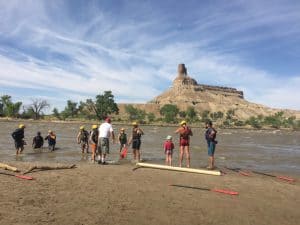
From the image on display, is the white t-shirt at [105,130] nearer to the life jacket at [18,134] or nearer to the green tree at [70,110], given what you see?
the life jacket at [18,134]

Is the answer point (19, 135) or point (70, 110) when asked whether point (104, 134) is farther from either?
point (70, 110)

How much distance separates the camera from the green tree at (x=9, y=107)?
12592 centimetres

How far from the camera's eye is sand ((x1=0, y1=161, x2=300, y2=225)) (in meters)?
8.20

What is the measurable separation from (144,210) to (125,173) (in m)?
4.72

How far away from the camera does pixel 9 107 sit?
12600cm

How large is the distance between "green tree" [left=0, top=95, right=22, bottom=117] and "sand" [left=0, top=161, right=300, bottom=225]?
120132 millimetres

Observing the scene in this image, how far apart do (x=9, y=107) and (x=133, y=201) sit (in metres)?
125

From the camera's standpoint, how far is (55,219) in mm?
7797

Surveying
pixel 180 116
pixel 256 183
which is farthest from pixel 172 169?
pixel 180 116

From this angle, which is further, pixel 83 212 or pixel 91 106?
pixel 91 106

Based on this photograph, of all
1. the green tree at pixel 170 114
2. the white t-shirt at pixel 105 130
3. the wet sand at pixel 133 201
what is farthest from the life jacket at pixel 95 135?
the green tree at pixel 170 114

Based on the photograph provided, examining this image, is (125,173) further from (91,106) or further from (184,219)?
(91,106)

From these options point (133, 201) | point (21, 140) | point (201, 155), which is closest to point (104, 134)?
point (21, 140)

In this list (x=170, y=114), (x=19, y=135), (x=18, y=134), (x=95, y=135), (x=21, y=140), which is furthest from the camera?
(x=170, y=114)
